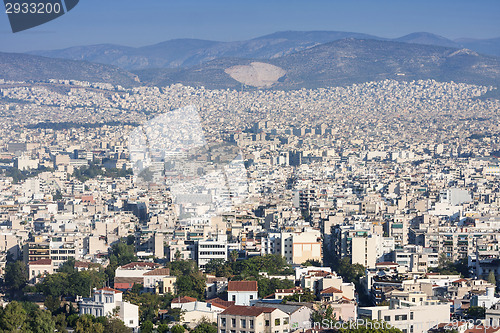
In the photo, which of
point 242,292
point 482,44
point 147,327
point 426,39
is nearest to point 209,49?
point 426,39

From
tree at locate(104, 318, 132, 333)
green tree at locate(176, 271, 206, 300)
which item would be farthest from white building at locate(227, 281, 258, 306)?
tree at locate(104, 318, 132, 333)

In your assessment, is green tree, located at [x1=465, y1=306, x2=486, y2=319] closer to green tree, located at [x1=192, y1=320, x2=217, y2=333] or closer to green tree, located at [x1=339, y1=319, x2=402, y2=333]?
green tree, located at [x1=339, y1=319, x2=402, y2=333]

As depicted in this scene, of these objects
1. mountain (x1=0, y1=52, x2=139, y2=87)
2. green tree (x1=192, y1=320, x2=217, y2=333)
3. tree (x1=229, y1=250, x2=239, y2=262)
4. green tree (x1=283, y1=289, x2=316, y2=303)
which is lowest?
green tree (x1=192, y1=320, x2=217, y2=333)

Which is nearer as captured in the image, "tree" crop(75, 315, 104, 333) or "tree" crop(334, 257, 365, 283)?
"tree" crop(75, 315, 104, 333)

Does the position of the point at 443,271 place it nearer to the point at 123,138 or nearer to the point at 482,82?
the point at 123,138

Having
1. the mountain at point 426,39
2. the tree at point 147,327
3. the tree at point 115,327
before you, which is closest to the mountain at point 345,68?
the mountain at point 426,39

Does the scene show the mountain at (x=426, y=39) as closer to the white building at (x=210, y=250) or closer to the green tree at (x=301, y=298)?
the white building at (x=210, y=250)
